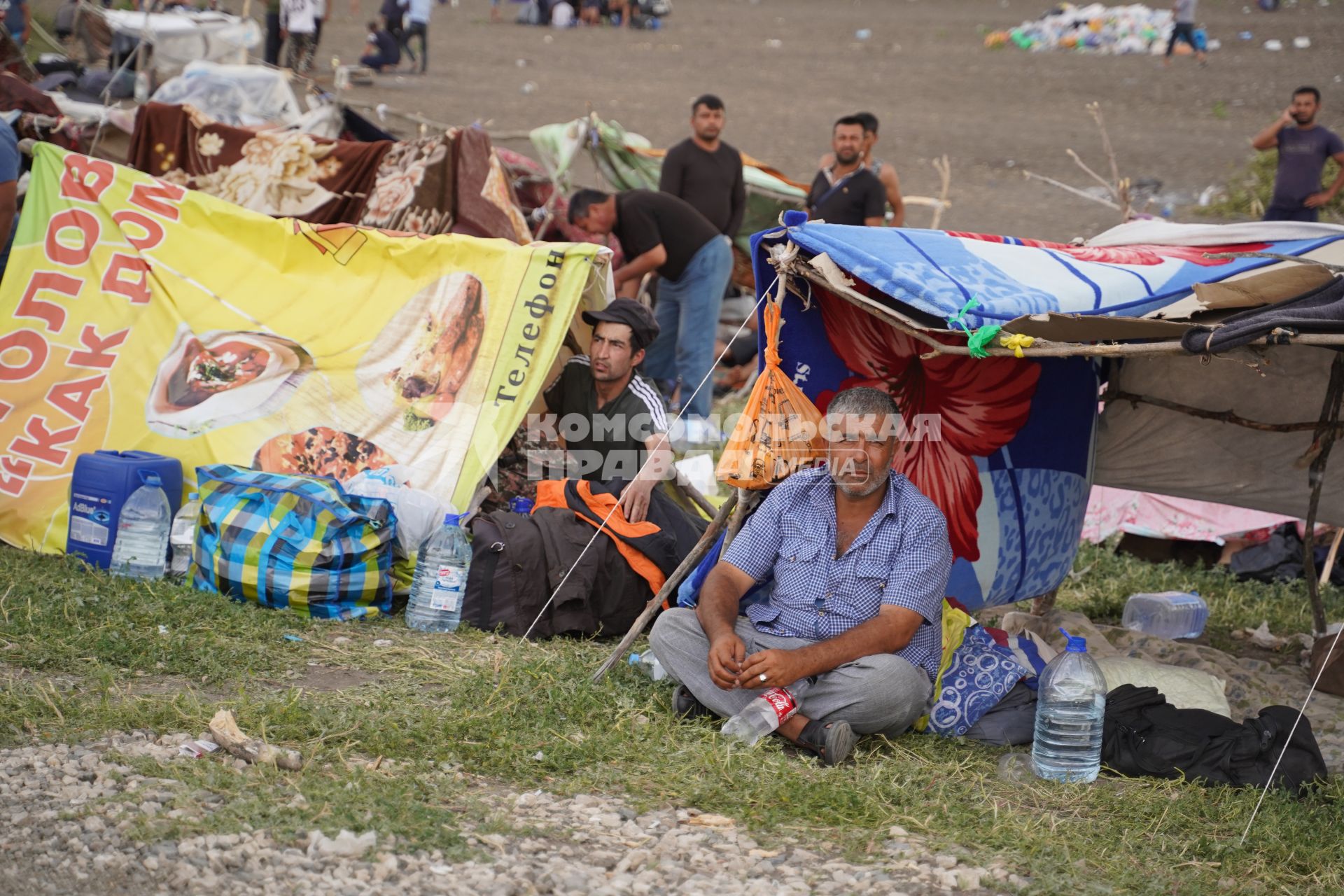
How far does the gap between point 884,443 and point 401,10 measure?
1689 centimetres

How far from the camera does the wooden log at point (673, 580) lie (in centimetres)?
433

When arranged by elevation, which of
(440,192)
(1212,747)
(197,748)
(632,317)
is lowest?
(197,748)

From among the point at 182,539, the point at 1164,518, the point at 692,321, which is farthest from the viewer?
the point at 692,321

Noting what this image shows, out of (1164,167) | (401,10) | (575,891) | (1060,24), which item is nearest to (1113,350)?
(575,891)

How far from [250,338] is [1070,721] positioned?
3643 mm

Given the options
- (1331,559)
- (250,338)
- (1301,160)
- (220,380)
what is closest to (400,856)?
(220,380)

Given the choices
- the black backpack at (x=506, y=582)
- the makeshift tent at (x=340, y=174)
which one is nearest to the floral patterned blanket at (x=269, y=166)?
the makeshift tent at (x=340, y=174)

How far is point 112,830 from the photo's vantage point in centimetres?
303

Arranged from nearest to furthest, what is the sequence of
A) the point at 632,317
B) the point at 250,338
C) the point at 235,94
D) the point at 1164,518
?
the point at 632,317, the point at 250,338, the point at 1164,518, the point at 235,94

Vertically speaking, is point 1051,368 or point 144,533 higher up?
point 1051,368

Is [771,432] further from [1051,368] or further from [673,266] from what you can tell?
[673,266]

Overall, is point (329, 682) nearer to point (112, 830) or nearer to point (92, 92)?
point (112, 830)

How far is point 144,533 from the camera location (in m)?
5.04

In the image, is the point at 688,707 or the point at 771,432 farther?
the point at 771,432
